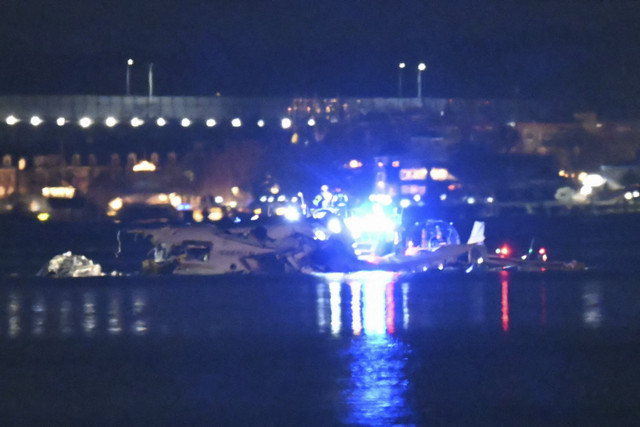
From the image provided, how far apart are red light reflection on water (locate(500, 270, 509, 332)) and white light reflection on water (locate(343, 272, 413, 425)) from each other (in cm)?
113

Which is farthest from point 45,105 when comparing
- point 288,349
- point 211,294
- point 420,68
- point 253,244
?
point 288,349

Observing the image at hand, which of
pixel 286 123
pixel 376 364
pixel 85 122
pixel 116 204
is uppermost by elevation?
pixel 85 122

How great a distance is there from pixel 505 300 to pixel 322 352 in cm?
396

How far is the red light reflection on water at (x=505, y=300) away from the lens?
1046 cm

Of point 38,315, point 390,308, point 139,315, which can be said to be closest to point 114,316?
point 139,315

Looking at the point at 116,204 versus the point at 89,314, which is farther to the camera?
the point at 116,204

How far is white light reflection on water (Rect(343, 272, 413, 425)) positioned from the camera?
698cm

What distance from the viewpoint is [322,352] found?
29.9 ft

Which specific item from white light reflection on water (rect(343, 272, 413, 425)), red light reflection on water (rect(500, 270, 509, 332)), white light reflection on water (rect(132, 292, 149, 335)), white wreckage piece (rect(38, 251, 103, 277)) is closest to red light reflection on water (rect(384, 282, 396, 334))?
white light reflection on water (rect(343, 272, 413, 425))

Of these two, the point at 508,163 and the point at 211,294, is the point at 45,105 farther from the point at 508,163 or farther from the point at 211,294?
the point at 211,294

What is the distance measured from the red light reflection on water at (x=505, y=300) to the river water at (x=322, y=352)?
0.03 metres

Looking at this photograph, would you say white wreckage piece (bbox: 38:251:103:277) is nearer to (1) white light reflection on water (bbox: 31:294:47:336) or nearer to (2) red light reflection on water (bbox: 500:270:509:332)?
(1) white light reflection on water (bbox: 31:294:47:336)

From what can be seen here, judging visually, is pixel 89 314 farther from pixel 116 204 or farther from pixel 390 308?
pixel 116 204

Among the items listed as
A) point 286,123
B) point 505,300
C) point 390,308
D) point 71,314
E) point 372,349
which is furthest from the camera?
point 286,123
